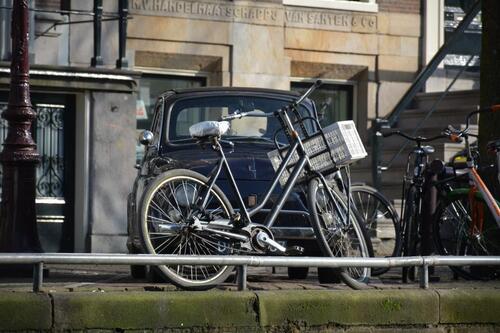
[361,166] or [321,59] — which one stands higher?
[321,59]

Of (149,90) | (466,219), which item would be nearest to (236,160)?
(466,219)

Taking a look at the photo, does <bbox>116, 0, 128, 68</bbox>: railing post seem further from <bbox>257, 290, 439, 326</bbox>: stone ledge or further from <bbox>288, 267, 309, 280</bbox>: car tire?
<bbox>257, 290, 439, 326</bbox>: stone ledge

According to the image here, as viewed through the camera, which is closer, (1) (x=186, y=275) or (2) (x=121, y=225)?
(1) (x=186, y=275)

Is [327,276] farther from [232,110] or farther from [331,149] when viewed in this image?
[232,110]

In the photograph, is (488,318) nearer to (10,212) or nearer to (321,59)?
(10,212)

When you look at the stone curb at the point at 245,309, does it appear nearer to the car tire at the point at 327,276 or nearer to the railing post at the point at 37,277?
the railing post at the point at 37,277

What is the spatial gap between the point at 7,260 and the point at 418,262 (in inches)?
100

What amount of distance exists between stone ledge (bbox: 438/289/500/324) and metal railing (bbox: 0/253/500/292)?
18 cm

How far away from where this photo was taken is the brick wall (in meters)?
18.0

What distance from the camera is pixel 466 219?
365 inches

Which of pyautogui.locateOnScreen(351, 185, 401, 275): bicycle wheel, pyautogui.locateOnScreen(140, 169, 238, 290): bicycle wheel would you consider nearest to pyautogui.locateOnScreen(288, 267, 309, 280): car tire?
pyautogui.locateOnScreen(351, 185, 401, 275): bicycle wheel

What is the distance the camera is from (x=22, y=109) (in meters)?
9.34

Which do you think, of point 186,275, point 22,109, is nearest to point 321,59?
point 22,109

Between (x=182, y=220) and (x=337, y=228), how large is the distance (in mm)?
1147
